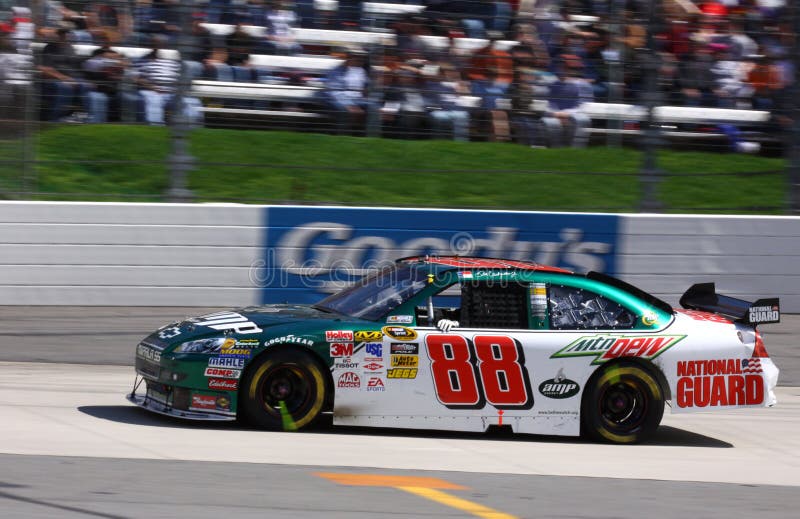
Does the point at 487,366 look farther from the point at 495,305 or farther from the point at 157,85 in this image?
the point at 157,85

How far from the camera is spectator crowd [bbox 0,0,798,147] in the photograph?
11945 millimetres

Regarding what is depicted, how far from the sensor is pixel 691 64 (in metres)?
13.1

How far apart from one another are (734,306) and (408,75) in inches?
239

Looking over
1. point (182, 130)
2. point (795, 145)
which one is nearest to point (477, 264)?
point (182, 130)

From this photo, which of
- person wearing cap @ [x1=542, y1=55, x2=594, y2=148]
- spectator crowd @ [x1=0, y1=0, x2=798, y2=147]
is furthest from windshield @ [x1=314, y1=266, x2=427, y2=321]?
person wearing cap @ [x1=542, y1=55, x2=594, y2=148]

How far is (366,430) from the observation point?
23.6ft

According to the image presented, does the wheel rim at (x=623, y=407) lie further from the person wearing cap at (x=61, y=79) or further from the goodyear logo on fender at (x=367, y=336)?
the person wearing cap at (x=61, y=79)

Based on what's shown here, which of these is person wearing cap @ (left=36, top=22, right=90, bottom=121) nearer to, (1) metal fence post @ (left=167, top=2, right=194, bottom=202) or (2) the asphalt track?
(1) metal fence post @ (left=167, top=2, right=194, bottom=202)

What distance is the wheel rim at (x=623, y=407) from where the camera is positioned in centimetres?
725

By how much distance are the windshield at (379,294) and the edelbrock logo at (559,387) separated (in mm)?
1082

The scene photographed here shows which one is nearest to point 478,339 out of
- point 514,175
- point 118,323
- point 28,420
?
point 28,420

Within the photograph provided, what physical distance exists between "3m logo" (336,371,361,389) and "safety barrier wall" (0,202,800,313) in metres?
4.85

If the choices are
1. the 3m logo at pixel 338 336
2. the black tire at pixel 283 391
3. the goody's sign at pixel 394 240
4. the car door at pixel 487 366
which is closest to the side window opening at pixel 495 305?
the car door at pixel 487 366

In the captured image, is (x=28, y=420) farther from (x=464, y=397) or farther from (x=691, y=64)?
(x=691, y=64)
